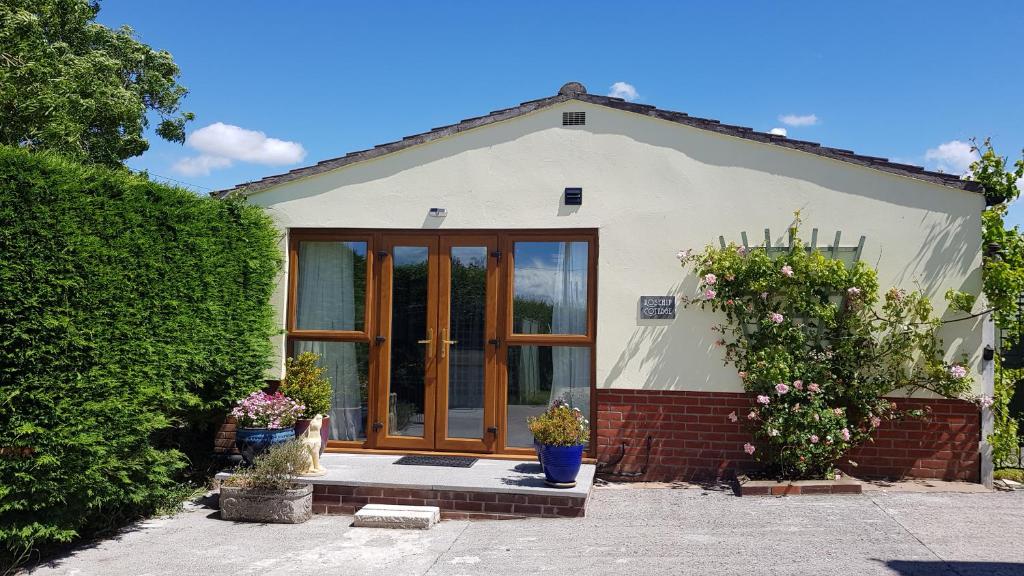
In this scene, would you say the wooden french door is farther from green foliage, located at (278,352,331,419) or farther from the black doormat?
green foliage, located at (278,352,331,419)

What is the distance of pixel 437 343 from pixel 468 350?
336 mm

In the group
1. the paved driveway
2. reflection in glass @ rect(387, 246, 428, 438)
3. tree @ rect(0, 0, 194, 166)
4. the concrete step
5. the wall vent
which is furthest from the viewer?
tree @ rect(0, 0, 194, 166)

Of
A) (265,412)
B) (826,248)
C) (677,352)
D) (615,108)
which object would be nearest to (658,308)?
(677,352)

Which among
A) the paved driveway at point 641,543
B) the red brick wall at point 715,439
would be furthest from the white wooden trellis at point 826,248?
the paved driveway at point 641,543

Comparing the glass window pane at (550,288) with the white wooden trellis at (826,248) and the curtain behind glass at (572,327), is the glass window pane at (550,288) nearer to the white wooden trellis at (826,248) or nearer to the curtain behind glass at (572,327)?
the curtain behind glass at (572,327)

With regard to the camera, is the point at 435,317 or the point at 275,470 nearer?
the point at 275,470

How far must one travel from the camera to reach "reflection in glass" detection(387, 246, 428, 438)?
7.73 m

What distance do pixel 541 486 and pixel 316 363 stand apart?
2.97 m

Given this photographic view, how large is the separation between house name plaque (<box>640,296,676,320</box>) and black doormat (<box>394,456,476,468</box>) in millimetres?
2273

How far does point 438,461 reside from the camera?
7.38 m

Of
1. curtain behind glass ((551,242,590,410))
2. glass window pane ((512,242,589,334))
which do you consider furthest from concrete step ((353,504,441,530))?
glass window pane ((512,242,589,334))

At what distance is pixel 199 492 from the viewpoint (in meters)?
7.07

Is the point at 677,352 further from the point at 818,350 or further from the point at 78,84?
the point at 78,84

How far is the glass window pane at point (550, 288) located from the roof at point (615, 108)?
1422 millimetres
